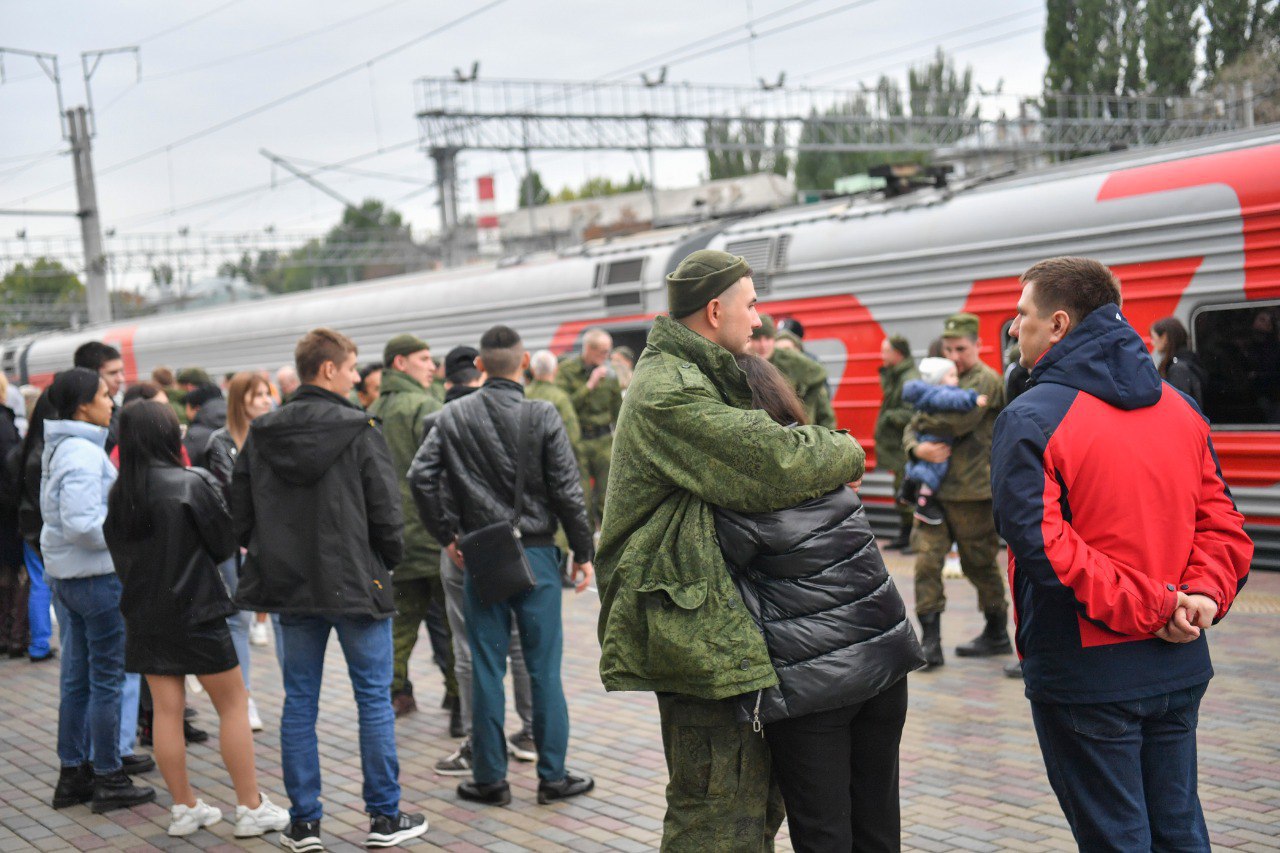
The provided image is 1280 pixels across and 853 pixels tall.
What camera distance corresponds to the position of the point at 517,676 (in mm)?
5969

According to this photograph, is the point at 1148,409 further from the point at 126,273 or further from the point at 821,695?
the point at 126,273

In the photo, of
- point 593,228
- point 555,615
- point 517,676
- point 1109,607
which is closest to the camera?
point 1109,607

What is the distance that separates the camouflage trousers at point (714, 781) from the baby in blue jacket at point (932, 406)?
3.90 meters

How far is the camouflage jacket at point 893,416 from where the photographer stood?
10367mm

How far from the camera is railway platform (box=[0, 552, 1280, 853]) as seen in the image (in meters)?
4.86

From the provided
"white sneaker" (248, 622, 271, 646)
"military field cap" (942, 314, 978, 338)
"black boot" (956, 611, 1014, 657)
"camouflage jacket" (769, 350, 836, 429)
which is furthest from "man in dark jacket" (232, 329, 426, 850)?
"camouflage jacket" (769, 350, 836, 429)

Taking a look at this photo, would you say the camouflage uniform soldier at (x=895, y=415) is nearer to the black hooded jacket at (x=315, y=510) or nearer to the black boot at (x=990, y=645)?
the black boot at (x=990, y=645)

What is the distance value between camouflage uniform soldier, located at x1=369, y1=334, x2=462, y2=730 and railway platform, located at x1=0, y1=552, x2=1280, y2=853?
0.88 feet

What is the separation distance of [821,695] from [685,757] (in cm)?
41

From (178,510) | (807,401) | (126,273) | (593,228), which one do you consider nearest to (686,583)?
(178,510)

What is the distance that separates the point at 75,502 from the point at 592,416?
586 cm

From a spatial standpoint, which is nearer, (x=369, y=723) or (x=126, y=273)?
(x=369, y=723)

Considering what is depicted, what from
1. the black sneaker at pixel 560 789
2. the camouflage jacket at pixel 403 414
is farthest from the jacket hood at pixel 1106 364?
the camouflage jacket at pixel 403 414

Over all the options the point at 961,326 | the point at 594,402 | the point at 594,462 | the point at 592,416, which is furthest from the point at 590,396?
the point at 961,326
